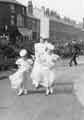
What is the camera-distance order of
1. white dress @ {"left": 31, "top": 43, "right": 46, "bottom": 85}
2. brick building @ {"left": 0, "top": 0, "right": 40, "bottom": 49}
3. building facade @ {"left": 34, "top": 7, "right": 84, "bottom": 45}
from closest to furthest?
white dress @ {"left": 31, "top": 43, "right": 46, "bottom": 85} < brick building @ {"left": 0, "top": 0, "right": 40, "bottom": 49} < building facade @ {"left": 34, "top": 7, "right": 84, "bottom": 45}

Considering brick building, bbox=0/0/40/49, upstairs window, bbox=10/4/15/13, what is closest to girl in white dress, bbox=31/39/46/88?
brick building, bbox=0/0/40/49

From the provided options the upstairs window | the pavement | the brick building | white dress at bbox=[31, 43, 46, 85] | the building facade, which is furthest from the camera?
the building facade

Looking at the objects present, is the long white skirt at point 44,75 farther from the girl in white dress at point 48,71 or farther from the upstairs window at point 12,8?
the upstairs window at point 12,8

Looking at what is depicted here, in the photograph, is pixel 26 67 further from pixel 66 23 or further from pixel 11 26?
pixel 66 23

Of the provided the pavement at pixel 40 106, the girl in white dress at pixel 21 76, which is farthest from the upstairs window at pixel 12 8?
the girl in white dress at pixel 21 76

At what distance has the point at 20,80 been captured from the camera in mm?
8945

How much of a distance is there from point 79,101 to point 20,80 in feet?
6.68

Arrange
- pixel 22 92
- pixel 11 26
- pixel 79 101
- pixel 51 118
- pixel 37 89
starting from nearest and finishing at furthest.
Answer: pixel 51 118, pixel 79 101, pixel 22 92, pixel 37 89, pixel 11 26

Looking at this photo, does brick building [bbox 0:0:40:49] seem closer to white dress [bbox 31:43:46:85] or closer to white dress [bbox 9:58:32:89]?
white dress [bbox 31:43:46:85]

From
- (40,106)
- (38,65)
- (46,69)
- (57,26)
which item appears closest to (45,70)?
(46,69)

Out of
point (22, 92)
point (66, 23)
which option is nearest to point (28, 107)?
point (22, 92)

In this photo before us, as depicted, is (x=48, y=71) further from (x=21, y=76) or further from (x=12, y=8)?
(x=12, y=8)

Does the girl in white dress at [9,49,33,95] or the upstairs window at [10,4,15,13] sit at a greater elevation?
the upstairs window at [10,4,15,13]

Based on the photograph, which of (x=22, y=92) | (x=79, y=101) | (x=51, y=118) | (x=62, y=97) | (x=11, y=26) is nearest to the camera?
(x=51, y=118)
